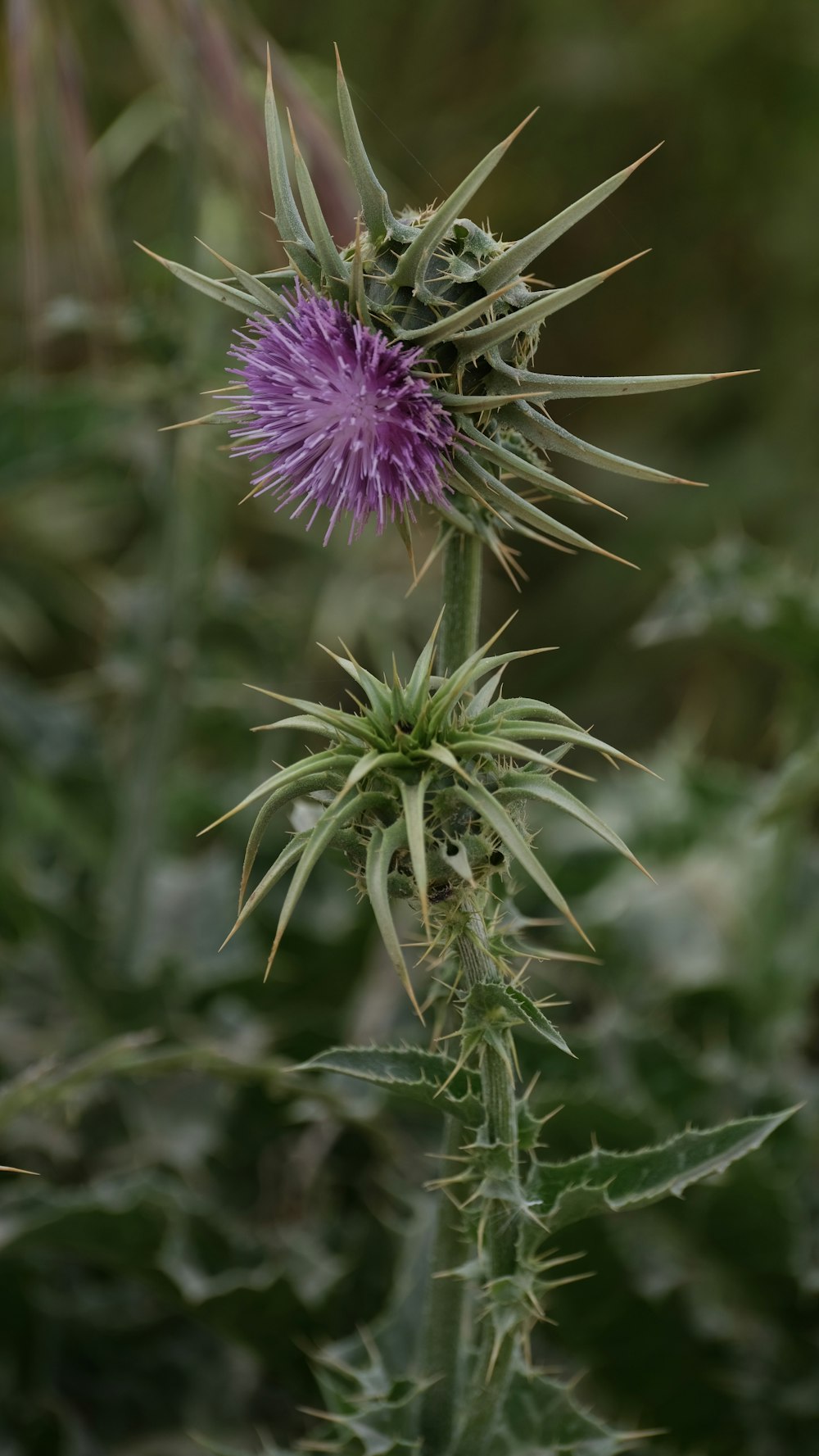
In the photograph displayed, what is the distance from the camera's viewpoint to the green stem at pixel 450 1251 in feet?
3.86

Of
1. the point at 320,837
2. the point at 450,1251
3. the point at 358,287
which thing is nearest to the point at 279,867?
the point at 320,837

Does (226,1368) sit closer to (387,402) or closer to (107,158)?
(387,402)

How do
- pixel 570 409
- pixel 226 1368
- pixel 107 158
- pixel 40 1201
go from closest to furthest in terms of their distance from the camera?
pixel 570 409
pixel 40 1201
pixel 226 1368
pixel 107 158

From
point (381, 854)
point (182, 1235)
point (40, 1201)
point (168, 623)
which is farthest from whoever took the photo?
point (168, 623)

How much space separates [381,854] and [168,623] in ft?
5.10

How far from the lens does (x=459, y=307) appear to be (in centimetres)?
100

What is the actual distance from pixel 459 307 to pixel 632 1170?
75 centimetres

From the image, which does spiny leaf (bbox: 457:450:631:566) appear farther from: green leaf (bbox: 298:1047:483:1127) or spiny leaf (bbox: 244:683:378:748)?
green leaf (bbox: 298:1047:483:1127)

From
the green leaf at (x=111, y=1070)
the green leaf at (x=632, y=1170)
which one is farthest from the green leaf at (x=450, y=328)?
the green leaf at (x=111, y=1070)

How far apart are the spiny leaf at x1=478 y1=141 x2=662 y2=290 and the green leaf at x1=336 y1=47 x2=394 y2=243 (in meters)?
0.09

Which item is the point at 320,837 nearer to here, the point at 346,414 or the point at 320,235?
the point at 346,414

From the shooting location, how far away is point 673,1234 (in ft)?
6.79

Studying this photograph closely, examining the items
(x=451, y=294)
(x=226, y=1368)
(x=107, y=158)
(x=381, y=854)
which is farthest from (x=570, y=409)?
(x=107, y=158)

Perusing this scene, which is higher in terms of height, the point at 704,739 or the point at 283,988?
the point at 283,988
